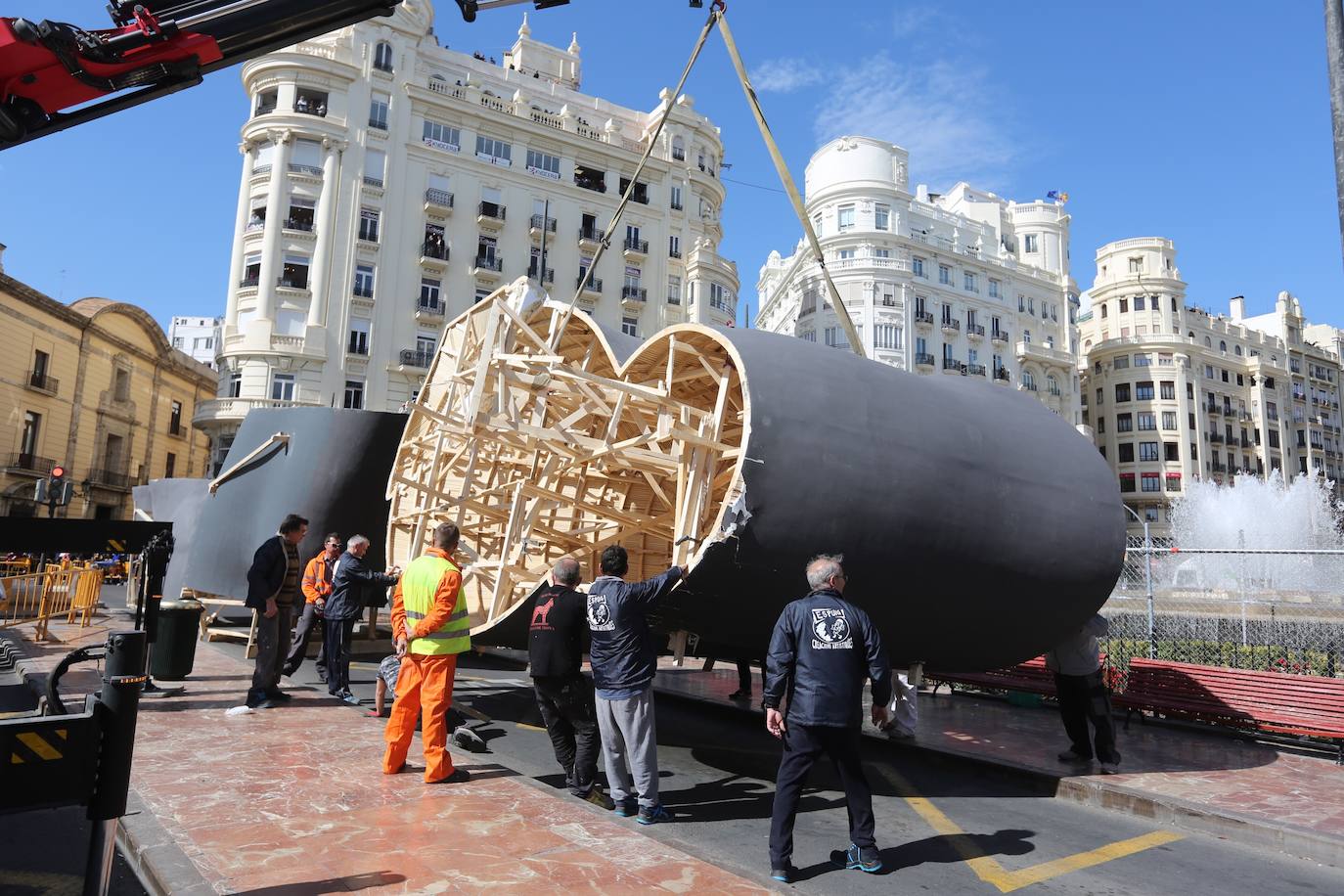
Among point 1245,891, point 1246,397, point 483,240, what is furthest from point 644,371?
point 1246,397

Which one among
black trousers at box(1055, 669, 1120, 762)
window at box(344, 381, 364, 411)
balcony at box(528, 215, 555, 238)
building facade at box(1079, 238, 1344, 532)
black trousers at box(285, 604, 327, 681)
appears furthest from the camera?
building facade at box(1079, 238, 1344, 532)

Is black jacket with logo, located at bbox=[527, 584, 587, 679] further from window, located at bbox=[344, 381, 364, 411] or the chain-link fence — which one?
window, located at bbox=[344, 381, 364, 411]

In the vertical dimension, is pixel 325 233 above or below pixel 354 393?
above

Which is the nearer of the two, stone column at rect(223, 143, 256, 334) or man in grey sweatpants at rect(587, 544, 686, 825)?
man in grey sweatpants at rect(587, 544, 686, 825)

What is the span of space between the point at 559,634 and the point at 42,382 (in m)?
43.0

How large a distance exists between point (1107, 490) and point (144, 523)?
818 centimetres

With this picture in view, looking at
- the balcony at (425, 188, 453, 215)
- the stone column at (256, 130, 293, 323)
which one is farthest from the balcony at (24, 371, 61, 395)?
the balcony at (425, 188, 453, 215)

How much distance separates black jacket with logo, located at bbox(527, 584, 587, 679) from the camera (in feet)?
22.0

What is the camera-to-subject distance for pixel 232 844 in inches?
196

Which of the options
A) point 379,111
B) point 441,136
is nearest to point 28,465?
point 379,111

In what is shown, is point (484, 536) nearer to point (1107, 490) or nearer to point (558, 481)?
point (558, 481)

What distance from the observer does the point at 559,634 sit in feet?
22.2

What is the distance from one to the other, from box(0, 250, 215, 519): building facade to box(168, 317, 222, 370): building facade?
22180 millimetres

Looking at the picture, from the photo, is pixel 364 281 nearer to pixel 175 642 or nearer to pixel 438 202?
pixel 438 202
